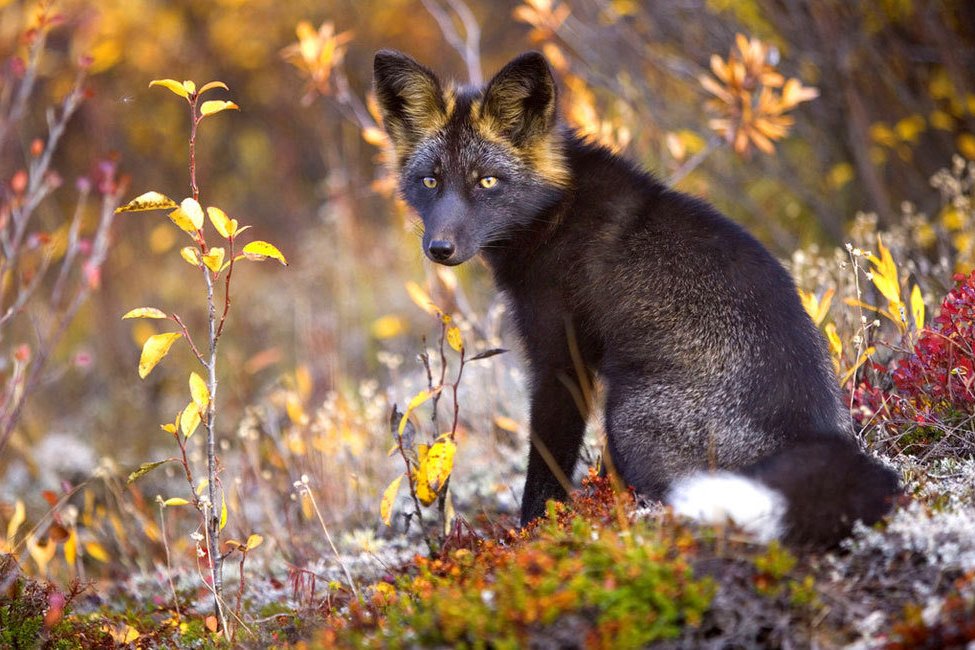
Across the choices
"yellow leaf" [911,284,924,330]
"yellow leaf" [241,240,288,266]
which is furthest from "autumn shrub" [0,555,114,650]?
"yellow leaf" [911,284,924,330]

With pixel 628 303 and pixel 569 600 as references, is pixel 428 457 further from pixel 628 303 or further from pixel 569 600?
pixel 569 600

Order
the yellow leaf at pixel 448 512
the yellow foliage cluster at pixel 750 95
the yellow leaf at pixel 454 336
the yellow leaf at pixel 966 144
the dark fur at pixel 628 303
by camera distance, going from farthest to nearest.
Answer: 1. the yellow leaf at pixel 966 144
2. the yellow foliage cluster at pixel 750 95
3. the yellow leaf at pixel 448 512
4. the yellow leaf at pixel 454 336
5. the dark fur at pixel 628 303

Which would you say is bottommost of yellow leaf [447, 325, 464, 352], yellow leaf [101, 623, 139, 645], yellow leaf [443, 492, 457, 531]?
yellow leaf [101, 623, 139, 645]

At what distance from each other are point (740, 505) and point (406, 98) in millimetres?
2734

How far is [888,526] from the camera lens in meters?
2.91

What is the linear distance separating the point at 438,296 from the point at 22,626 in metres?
3.93

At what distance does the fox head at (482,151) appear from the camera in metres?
4.23

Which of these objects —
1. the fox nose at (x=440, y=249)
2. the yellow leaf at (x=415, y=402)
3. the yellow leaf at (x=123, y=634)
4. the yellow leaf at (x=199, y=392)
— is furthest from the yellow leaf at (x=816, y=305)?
the yellow leaf at (x=123, y=634)

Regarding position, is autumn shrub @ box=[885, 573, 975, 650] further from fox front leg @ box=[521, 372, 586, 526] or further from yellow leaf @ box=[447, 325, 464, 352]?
yellow leaf @ box=[447, 325, 464, 352]

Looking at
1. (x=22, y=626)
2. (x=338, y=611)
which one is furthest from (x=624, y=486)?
(x=22, y=626)

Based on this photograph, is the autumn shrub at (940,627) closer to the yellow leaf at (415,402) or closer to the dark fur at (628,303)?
the dark fur at (628,303)

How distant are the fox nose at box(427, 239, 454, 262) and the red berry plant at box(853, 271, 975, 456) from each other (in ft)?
6.56

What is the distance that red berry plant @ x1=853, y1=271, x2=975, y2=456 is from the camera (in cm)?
384

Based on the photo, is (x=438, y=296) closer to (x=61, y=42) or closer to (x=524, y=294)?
(x=524, y=294)
